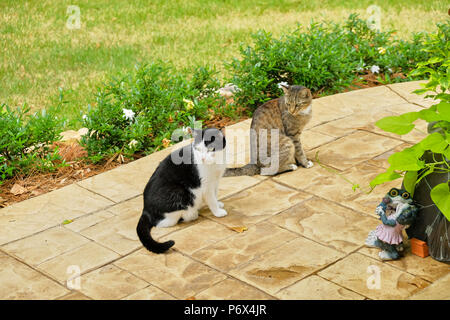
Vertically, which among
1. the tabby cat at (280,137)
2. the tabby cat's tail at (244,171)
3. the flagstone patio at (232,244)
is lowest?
the flagstone patio at (232,244)

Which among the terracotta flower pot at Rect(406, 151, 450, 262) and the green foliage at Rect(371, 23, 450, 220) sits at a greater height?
the green foliage at Rect(371, 23, 450, 220)

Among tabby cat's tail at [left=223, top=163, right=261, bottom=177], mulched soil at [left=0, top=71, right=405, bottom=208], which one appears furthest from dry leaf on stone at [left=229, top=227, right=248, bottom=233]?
mulched soil at [left=0, top=71, right=405, bottom=208]

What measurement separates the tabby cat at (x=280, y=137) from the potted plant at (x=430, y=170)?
1.45m

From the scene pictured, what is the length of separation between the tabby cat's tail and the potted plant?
1.60 metres

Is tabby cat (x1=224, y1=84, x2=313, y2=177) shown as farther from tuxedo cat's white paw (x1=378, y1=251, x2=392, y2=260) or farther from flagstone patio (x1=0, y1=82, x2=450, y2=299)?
tuxedo cat's white paw (x1=378, y1=251, x2=392, y2=260)

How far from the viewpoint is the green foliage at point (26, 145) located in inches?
243

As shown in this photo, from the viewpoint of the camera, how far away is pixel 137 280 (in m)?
4.43

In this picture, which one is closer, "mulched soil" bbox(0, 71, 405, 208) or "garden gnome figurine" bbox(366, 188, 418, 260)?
"garden gnome figurine" bbox(366, 188, 418, 260)

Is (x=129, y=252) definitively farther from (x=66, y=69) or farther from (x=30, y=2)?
(x=30, y=2)

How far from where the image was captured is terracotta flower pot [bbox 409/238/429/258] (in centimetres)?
460

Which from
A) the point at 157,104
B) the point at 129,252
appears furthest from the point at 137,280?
the point at 157,104

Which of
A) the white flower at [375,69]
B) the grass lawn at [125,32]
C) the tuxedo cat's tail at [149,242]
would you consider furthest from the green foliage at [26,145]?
the white flower at [375,69]

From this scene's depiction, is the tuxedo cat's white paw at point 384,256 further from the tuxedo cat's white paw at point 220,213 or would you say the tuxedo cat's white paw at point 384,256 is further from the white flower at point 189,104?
the white flower at point 189,104

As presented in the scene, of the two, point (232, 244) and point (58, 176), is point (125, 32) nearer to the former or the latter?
point (58, 176)
